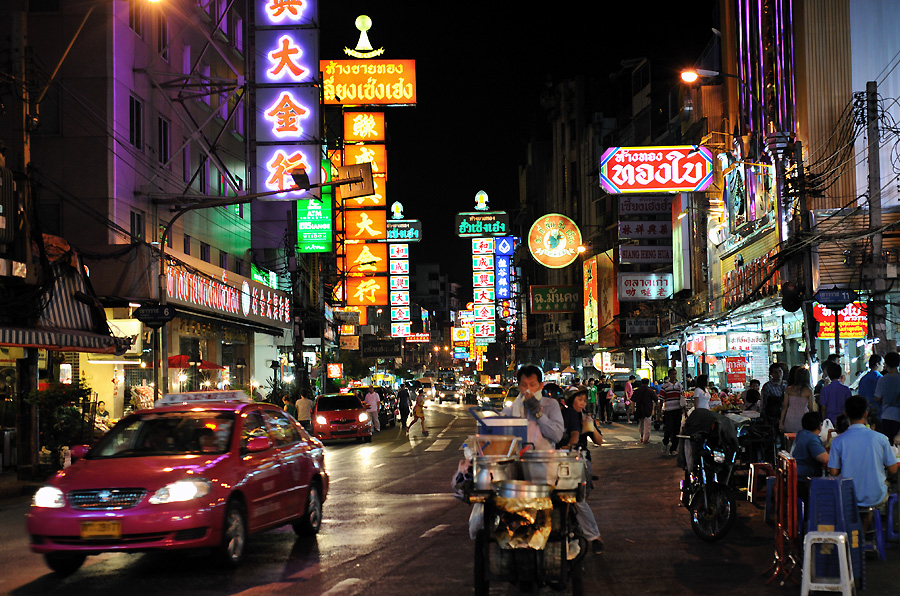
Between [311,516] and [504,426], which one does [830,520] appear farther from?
[311,516]

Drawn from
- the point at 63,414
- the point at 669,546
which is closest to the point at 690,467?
the point at 669,546

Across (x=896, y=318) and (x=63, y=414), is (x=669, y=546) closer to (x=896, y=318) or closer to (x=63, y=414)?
(x=63, y=414)

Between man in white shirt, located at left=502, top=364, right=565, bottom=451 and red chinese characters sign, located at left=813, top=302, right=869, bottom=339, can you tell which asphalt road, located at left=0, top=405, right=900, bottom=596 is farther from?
red chinese characters sign, located at left=813, top=302, right=869, bottom=339

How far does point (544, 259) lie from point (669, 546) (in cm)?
4229

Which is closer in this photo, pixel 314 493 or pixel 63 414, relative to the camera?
pixel 314 493

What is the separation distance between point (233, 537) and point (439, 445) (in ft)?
63.6

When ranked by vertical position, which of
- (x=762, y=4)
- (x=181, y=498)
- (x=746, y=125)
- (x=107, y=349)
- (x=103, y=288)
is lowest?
(x=181, y=498)

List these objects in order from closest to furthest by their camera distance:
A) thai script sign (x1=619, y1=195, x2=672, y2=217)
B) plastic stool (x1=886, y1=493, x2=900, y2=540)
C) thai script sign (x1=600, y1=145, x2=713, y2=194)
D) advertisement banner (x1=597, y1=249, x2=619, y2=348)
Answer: plastic stool (x1=886, y1=493, x2=900, y2=540)
thai script sign (x1=600, y1=145, x2=713, y2=194)
thai script sign (x1=619, y1=195, x2=672, y2=217)
advertisement banner (x1=597, y1=249, x2=619, y2=348)

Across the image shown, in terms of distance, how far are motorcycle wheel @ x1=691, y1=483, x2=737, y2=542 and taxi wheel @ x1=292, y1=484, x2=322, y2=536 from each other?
175 inches

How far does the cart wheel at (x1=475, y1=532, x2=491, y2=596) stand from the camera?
7.57 m

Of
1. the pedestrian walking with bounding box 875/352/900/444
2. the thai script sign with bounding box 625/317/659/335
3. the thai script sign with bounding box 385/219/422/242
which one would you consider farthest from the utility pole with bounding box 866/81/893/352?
the thai script sign with bounding box 385/219/422/242

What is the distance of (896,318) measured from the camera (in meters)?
24.6

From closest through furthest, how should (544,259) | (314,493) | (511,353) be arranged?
1. (314,493)
2. (544,259)
3. (511,353)

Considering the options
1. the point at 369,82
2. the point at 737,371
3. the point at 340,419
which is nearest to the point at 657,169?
the point at 737,371
